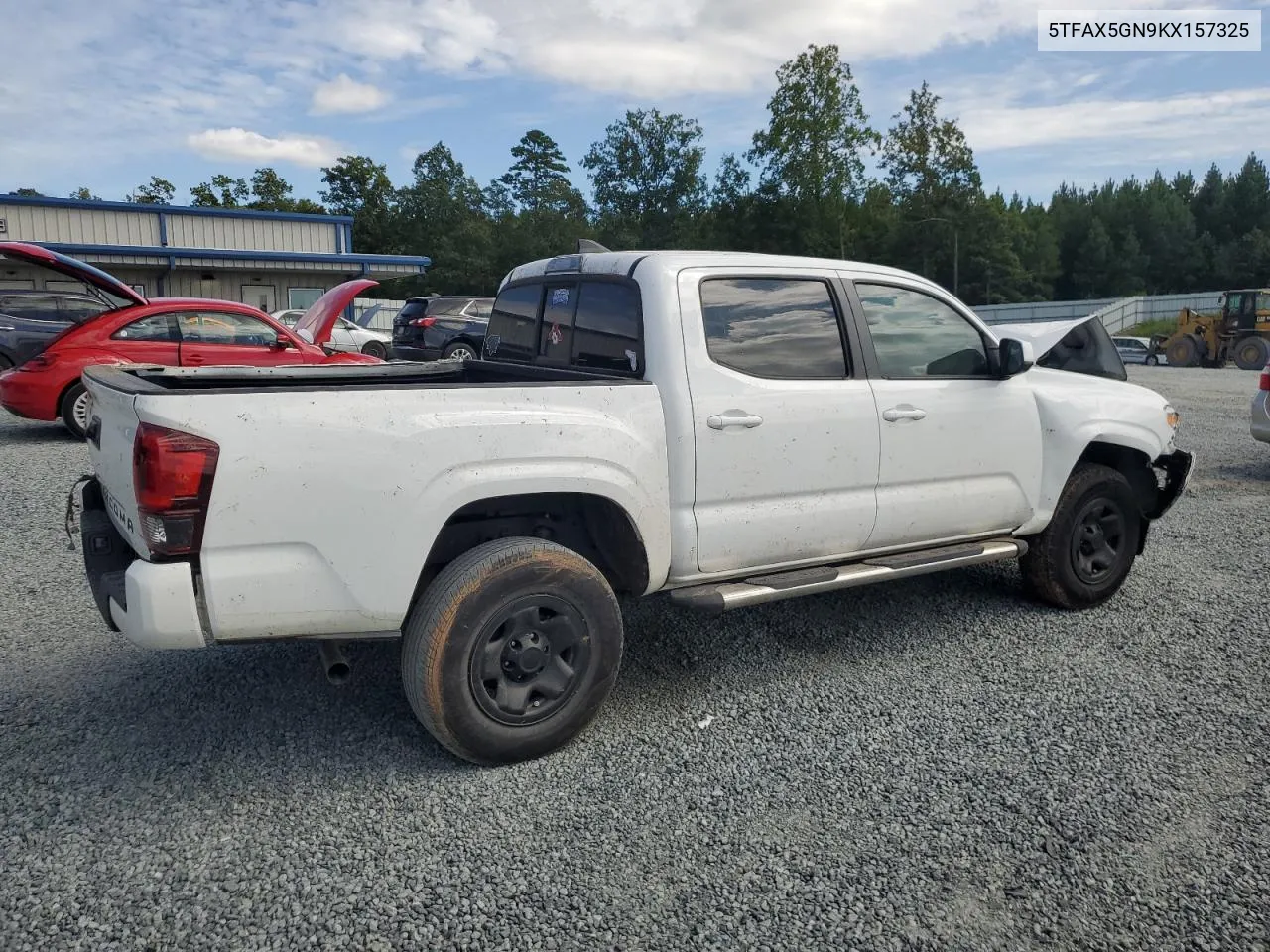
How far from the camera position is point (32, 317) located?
14789mm

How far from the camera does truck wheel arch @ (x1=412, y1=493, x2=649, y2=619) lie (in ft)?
11.8

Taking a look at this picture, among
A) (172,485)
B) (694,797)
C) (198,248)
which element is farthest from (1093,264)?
(172,485)

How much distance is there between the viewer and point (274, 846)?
9.57ft

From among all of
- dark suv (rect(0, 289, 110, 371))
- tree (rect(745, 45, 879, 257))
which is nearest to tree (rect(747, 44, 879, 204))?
tree (rect(745, 45, 879, 257))

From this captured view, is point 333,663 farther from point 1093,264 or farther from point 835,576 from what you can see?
point 1093,264

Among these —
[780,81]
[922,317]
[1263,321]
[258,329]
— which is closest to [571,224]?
[780,81]

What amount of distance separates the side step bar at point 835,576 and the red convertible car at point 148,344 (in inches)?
266

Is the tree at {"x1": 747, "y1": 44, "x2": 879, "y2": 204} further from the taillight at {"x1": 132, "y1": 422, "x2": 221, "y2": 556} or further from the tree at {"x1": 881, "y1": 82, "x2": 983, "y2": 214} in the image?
Result: the taillight at {"x1": 132, "y1": 422, "x2": 221, "y2": 556}

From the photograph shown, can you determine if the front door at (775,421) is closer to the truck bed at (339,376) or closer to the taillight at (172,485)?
the truck bed at (339,376)

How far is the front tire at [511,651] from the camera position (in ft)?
10.6

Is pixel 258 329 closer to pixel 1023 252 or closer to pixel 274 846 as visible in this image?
pixel 274 846

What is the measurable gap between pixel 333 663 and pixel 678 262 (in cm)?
207

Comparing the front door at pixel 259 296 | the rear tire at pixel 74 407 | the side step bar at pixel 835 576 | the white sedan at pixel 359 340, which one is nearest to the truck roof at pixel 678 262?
the side step bar at pixel 835 576

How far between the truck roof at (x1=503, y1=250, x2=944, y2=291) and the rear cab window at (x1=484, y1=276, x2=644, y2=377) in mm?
54
